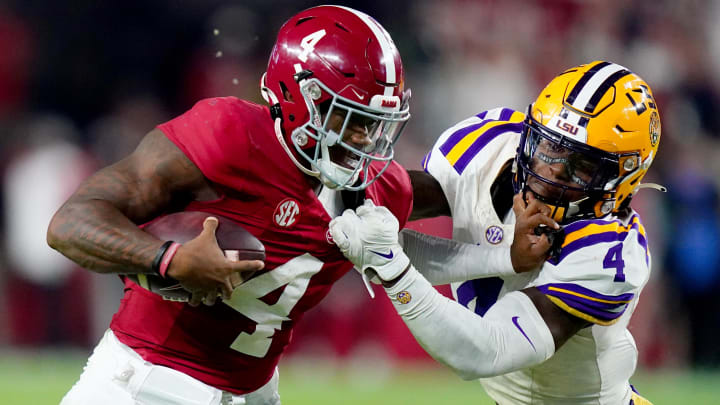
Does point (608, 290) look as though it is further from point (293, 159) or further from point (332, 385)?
point (332, 385)

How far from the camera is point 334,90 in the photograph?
8.03 feet

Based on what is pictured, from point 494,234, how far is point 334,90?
79cm

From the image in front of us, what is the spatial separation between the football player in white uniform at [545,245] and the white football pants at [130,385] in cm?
56

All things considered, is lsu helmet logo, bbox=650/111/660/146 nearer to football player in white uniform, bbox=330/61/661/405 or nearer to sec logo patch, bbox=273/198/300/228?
football player in white uniform, bbox=330/61/661/405

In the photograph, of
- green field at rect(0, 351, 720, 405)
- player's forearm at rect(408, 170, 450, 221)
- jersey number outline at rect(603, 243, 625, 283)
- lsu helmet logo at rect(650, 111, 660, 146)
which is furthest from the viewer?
green field at rect(0, 351, 720, 405)

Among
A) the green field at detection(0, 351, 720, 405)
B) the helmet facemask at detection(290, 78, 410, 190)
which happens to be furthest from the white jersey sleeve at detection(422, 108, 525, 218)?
the green field at detection(0, 351, 720, 405)

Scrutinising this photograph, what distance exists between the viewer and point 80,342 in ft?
21.5

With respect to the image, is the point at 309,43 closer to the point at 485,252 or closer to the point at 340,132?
the point at 340,132

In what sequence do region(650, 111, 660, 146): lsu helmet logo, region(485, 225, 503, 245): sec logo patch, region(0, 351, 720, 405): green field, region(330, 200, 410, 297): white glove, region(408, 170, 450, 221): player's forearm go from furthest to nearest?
region(0, 351, 720, 405): green field, region(408, 170, 450, 221): player's forearm, region(485, 225, 503, 245): sec logo patch, region(650, 111, 660, 146): lsu helmet logo, region(330, 200, 410, 297): white glove

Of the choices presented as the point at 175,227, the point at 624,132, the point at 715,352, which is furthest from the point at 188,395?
the point at 715,352

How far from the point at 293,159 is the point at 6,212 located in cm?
482

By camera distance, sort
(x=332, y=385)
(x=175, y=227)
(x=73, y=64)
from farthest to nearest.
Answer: (x=73, y=64) → (x=332, y=385) → (x=175, y=227)

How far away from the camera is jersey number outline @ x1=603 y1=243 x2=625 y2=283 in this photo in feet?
8.54

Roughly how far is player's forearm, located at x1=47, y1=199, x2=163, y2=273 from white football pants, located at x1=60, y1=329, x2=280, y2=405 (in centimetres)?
37
